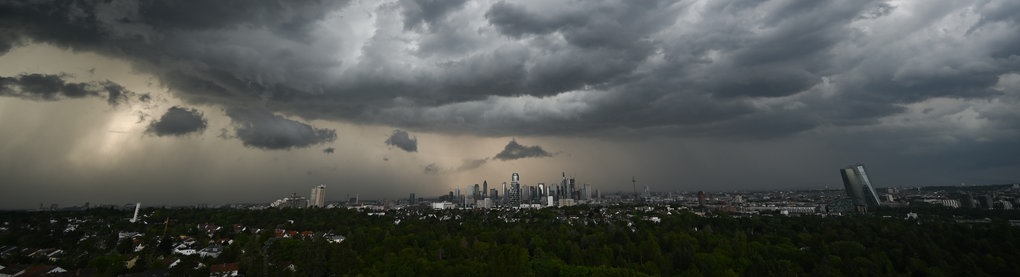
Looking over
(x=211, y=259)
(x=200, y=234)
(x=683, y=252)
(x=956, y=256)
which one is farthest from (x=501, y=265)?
(x=200, y=234)

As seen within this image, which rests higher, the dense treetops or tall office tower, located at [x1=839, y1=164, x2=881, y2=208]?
tall office tower, located at [x1=839, y1=164, x2=881, y2=208]

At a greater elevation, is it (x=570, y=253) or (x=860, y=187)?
(x=860, y=187)

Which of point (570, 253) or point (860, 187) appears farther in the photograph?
point (860, 187)

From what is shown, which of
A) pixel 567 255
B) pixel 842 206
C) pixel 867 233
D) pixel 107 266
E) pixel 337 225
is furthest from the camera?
pixel 842 206

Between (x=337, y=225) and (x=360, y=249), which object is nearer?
(x=360, y=249)

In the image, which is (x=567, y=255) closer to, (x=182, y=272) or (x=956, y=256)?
(x=182, y=272)

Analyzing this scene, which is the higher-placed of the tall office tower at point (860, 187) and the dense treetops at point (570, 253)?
the tall office tower at point (860, 187)

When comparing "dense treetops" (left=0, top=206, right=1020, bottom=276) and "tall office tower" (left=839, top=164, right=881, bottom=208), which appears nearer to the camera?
"dense treetops" (left=0, top=206, right=1020, bottom=276)

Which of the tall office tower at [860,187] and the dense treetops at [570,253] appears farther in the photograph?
the tall office tower at [860,187]
